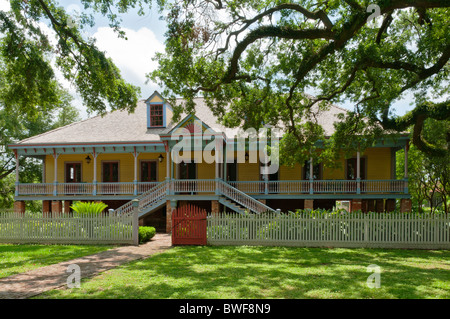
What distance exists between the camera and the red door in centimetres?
1491

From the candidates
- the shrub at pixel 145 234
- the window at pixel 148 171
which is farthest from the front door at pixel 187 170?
the shrub at pixel 145 234

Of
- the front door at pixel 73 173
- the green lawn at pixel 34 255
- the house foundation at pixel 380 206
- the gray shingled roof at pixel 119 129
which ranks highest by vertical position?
the gray shingled roof at pixel 119 129

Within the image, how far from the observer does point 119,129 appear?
2655 cm

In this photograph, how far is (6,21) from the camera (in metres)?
14.8

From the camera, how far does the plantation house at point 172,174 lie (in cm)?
2200

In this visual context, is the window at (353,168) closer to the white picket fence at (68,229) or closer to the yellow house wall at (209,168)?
the yellow house wall at (209,168)

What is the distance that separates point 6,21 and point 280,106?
40.4ft

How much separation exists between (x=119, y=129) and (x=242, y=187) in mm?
10174

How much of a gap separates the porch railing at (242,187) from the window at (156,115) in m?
4.72

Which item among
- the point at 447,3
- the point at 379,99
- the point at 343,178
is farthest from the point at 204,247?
the point at 343,178

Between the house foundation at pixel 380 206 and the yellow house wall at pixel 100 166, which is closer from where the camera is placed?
the house foundation at pixel 380 206

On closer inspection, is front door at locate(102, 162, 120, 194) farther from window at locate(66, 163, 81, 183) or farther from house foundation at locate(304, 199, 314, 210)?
house foundation at locate(304, 199, 314, 210)

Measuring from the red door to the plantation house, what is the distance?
5592 mm

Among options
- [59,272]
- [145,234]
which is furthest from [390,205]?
[59,272]
